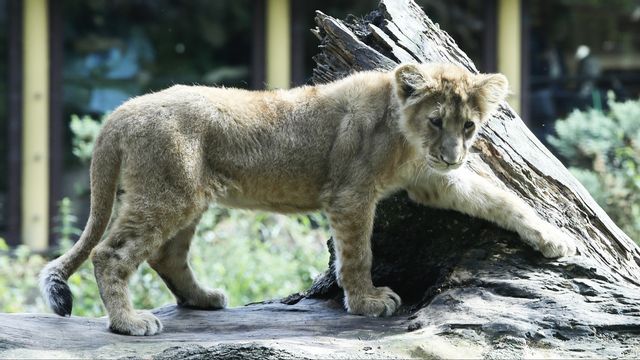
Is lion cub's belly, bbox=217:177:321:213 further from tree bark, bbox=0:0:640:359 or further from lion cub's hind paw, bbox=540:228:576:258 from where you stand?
lion cub's hind paw, bbox=540:228:576:258

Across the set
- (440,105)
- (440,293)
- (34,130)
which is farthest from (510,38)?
(440,293)

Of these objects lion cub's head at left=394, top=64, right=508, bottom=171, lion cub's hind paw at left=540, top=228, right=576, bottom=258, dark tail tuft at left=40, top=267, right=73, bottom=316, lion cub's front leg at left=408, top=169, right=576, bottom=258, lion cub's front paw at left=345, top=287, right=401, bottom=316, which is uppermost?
lion cub's head at left=394, top=64, right=508, bottom=171

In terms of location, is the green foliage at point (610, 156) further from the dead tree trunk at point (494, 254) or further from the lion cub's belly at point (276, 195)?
the lion cub's belly at point (276, 195)

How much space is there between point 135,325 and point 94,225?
30.4 inches

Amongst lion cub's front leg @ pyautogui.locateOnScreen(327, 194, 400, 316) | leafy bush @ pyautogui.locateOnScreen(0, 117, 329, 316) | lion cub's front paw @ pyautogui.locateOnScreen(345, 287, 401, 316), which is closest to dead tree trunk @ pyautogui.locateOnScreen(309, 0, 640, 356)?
lion cub's front paw @ pyautogui.locateOnScreen(345, 287, 401, 316)

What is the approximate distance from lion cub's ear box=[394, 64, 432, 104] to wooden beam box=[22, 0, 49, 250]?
7293 millimetres

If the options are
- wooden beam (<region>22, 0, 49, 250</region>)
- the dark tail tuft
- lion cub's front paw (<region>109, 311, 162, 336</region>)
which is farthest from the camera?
wooden beam (<region>22, 0, 49, 250</region>)

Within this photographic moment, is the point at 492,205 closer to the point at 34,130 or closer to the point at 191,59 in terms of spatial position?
the point at 191,59

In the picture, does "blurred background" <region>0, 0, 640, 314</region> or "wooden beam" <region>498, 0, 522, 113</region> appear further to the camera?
"wooden beam" <region>498, 0, 522, 113</region>

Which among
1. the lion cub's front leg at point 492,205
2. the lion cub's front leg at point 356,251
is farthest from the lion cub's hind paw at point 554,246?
the lion cub's front leg at point 356,251

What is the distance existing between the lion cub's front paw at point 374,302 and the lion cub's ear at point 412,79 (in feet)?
3.62

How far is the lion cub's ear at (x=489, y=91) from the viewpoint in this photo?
606cm

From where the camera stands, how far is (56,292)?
5.96 meters

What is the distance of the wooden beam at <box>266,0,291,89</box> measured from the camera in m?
12.8
